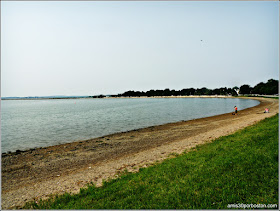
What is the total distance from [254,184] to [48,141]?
2729 cm

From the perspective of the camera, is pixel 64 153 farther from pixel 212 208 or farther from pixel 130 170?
pixel 212 208

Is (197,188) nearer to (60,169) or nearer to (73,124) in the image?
(60,169)

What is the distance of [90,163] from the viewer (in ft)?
49.3

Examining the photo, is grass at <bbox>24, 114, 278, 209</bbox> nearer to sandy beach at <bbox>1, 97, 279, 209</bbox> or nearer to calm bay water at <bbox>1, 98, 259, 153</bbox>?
sandy beach at <bbox>1, 97, 279, 209</bbox>

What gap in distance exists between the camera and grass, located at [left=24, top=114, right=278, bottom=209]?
5898 millimetres

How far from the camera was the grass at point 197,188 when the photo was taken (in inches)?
232

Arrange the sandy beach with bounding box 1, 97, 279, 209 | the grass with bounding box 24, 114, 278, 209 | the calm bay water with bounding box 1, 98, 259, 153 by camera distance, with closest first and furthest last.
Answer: the grass with bounding box 24, 114, 278, 209
the sandy beach with bounding box 1, 97, 279, 209
the calm bay water with bounding box 1, 98, 259, 153

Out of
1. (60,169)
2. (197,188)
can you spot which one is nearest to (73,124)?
(60,169)

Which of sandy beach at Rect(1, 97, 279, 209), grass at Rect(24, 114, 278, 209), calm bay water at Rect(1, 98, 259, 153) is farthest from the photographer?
calm bay water at Rect(1, 98, 259, 153)

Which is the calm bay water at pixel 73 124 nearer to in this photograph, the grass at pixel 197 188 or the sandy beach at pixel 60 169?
the sandy beach at pixel 60 169

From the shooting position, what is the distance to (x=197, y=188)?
6.75 metres

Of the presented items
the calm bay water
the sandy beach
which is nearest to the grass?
the sandy beach

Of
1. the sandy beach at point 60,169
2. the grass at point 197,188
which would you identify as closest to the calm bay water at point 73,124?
the sandy beach at point 60,169

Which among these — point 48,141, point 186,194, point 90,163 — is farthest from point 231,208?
point 48,141
